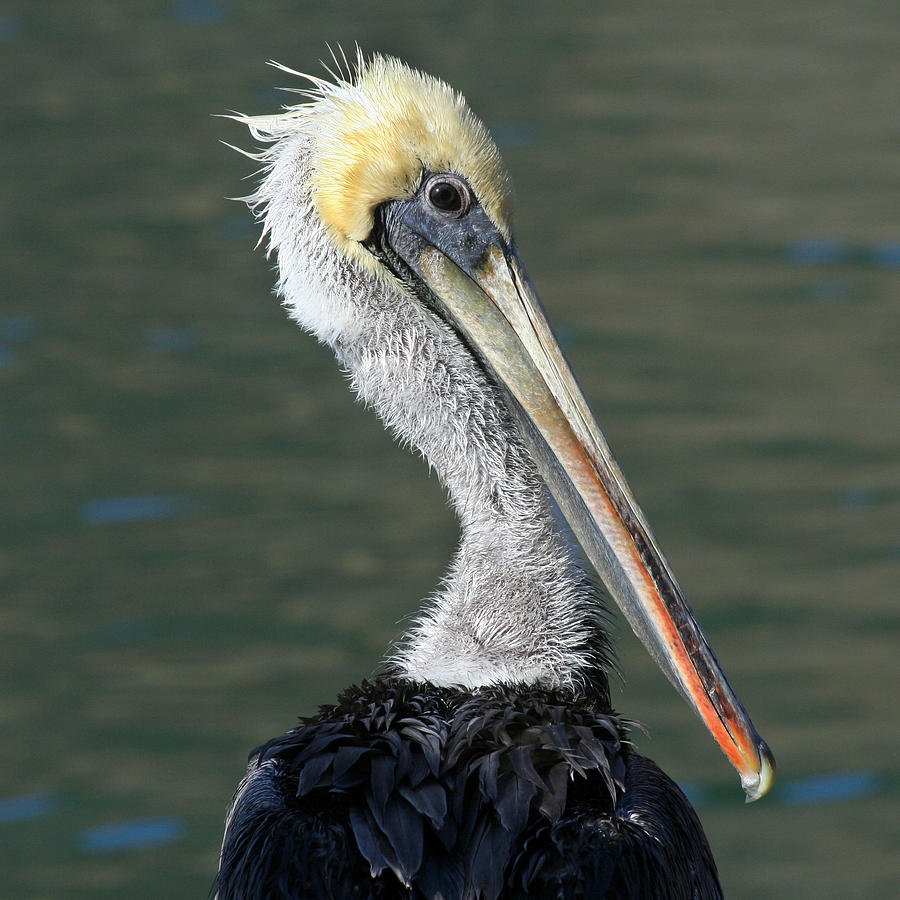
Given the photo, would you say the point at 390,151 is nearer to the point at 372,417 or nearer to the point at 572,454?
the point at 572,454

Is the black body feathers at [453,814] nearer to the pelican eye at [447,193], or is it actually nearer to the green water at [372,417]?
the pelican eye at [447,193]

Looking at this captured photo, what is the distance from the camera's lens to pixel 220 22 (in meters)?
13.6

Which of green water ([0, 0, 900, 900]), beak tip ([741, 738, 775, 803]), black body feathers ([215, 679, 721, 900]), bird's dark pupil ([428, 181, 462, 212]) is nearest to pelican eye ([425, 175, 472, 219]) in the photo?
bird's dark pupil ([428, 181, 462, 212])

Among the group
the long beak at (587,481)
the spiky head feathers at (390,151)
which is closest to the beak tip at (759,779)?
the long beak at (587,481)

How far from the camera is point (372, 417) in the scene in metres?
8.80

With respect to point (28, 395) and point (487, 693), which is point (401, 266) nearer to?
point (487, 693)

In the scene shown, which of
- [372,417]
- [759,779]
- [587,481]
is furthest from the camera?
[372,417]

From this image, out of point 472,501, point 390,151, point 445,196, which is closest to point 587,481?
point 472,501

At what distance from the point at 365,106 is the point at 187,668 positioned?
3.52m

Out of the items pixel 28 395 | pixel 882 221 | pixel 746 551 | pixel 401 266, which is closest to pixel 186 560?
pixel 28 395

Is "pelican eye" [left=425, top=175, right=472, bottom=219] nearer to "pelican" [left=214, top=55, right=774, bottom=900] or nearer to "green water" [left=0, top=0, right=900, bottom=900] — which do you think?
"pelican" [left=214, top=55, right=774, bottom=900]

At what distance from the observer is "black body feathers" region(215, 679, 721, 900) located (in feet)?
10.5

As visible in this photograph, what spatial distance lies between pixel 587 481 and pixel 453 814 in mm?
893

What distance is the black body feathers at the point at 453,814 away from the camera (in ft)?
10.5
